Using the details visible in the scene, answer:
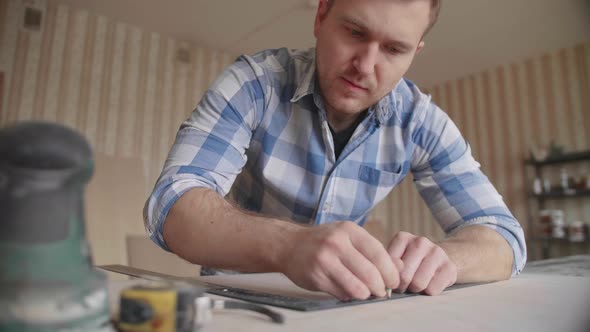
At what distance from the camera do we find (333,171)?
104 cm

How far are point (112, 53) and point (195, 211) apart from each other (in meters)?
2.96

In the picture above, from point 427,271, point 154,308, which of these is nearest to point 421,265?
point 427,271

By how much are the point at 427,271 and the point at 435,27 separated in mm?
2780

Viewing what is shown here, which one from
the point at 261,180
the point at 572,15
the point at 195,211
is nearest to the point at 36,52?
the point at 261,180

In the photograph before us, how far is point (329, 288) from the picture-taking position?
0.48 m

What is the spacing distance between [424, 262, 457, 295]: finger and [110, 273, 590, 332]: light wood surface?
1cm

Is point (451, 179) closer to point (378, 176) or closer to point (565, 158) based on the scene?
point (378, 176)

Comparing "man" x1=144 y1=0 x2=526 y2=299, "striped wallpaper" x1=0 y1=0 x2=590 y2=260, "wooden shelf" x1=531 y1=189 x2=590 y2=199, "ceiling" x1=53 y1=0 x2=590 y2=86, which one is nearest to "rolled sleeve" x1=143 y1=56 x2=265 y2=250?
"man" x1=144 y1=0 x2=526 y2=299

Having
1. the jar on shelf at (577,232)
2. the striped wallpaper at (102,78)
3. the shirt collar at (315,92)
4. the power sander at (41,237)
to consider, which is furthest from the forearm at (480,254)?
the jar on shelf at (577,232)

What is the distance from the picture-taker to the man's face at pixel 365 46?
0.84 meters

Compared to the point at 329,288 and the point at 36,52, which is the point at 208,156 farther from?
the point at 36,52

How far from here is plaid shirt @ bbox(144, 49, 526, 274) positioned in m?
0.92

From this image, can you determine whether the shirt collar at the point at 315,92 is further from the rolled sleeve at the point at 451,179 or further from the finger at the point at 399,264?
the finger at the point at 399,264

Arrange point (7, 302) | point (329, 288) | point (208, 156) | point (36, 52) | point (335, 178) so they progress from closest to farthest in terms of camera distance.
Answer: point (7, 302), point (329, 288), point (208, 156), point (335, 178), point (36, 52)
